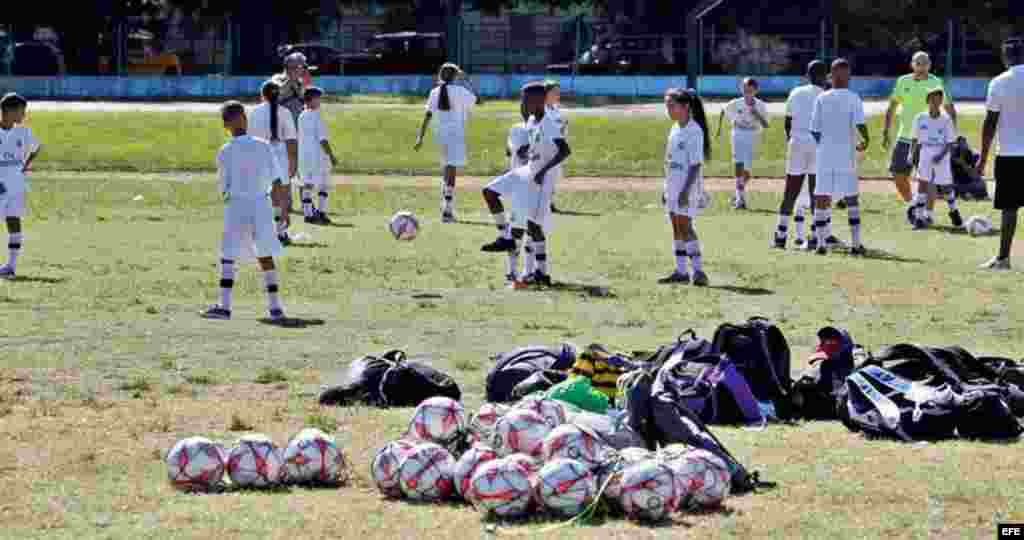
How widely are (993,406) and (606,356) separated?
2.46 meters

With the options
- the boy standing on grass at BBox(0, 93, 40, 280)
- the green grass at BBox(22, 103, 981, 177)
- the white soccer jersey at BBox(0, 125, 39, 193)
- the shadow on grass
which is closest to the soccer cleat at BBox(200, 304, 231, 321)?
the shadow on grass

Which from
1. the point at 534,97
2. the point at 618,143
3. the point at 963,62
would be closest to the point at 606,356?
the point at 534,97

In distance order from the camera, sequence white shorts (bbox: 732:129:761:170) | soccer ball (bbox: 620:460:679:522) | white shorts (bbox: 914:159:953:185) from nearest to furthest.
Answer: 1. soccer ball (bbox: 620:460:679:522)
2. white shorts (bbox: 914:159:953:185)
3. white shorts (bbox: 732:129:761:170)

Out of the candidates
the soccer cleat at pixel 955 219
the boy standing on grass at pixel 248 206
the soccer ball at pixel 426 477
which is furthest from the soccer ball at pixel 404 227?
the soccer ball at pixel 426 477

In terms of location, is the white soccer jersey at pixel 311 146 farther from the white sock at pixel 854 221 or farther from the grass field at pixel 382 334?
the white sock at pixel 854 221

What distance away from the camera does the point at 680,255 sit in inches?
831

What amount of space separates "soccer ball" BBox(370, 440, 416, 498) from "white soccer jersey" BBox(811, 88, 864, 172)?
14.7 meters

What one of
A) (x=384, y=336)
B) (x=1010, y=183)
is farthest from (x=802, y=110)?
(x=384, y=336)

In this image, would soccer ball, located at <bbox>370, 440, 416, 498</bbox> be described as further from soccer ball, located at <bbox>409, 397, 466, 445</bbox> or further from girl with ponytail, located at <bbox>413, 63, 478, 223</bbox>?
girl with ponytail, located at <bbox>413, 63, 478, 223</bbox>

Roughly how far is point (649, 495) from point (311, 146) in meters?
20.6

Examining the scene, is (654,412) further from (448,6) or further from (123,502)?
(448,6)

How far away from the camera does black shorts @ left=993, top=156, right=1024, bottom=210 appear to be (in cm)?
2155

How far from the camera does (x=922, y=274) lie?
22.0 meters

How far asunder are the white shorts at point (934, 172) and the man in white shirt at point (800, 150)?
137 inches
